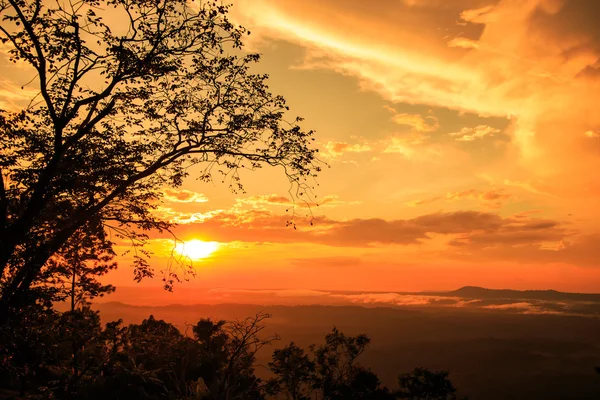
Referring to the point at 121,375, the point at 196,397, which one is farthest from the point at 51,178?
the point at 121,375

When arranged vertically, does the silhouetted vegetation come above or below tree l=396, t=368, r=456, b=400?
above

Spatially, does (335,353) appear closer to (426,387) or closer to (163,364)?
(426,387)

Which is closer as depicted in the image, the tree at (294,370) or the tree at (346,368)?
the tree at (346,368)

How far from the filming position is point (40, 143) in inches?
465

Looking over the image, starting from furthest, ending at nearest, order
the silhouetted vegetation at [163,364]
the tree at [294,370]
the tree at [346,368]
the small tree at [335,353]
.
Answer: the small tree at [335,353] → the tree at [294,370] → the tree at [346,368] → the silhouetted vegetation at [163,364]

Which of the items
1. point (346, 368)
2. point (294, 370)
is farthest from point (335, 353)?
point (294, 370)

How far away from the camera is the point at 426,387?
53.2 meters

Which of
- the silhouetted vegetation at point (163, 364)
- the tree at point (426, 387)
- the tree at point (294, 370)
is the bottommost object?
the tree at point (426, 387)

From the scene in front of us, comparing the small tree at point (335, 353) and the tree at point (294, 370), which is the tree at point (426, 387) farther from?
the tree at point (294, 370)

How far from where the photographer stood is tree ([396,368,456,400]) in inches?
2093

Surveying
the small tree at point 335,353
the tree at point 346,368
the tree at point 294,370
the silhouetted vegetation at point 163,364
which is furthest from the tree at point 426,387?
the tree at point 294,370

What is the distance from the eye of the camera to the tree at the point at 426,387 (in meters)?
53.2

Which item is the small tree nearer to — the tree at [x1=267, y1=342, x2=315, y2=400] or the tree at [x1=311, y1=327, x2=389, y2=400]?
the tree at [x1=311, y1=327, x2=389, y2=400]

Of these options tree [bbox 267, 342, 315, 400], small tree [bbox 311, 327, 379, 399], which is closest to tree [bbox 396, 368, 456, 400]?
small tree [bbox 311, 327, 379, 399]
